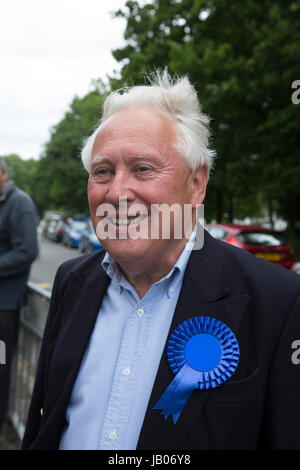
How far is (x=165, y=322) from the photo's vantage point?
1.59 m

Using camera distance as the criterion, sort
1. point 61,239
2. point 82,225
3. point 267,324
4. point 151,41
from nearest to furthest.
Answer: point 267,324
point 151,41
point 82,225
point 61,239

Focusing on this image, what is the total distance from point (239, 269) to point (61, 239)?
1113 inches

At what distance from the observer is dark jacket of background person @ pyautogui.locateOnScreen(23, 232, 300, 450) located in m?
1.38

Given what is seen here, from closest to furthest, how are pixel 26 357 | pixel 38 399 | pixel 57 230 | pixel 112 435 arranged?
pixel 112 435 < pixel 38 399 < pixel 26 357 < pixel 57 230

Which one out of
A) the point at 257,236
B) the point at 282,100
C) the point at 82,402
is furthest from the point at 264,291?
the point at 282,100

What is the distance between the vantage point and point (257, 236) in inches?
436

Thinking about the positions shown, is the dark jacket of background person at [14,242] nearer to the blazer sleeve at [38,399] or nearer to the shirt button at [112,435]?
the blazer sleeve at [38,399]

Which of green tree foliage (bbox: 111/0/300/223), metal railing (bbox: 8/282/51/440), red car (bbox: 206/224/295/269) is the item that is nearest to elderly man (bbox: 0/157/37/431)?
metal railing (bbox: 8/282/51/440)

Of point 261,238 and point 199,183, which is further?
point 261,238

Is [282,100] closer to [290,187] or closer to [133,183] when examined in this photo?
[290,187]

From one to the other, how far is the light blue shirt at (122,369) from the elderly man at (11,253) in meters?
1.84

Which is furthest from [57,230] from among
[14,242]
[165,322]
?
[165,322]

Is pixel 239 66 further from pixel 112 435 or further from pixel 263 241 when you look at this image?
pixel 112 435

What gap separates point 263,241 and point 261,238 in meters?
0.08
